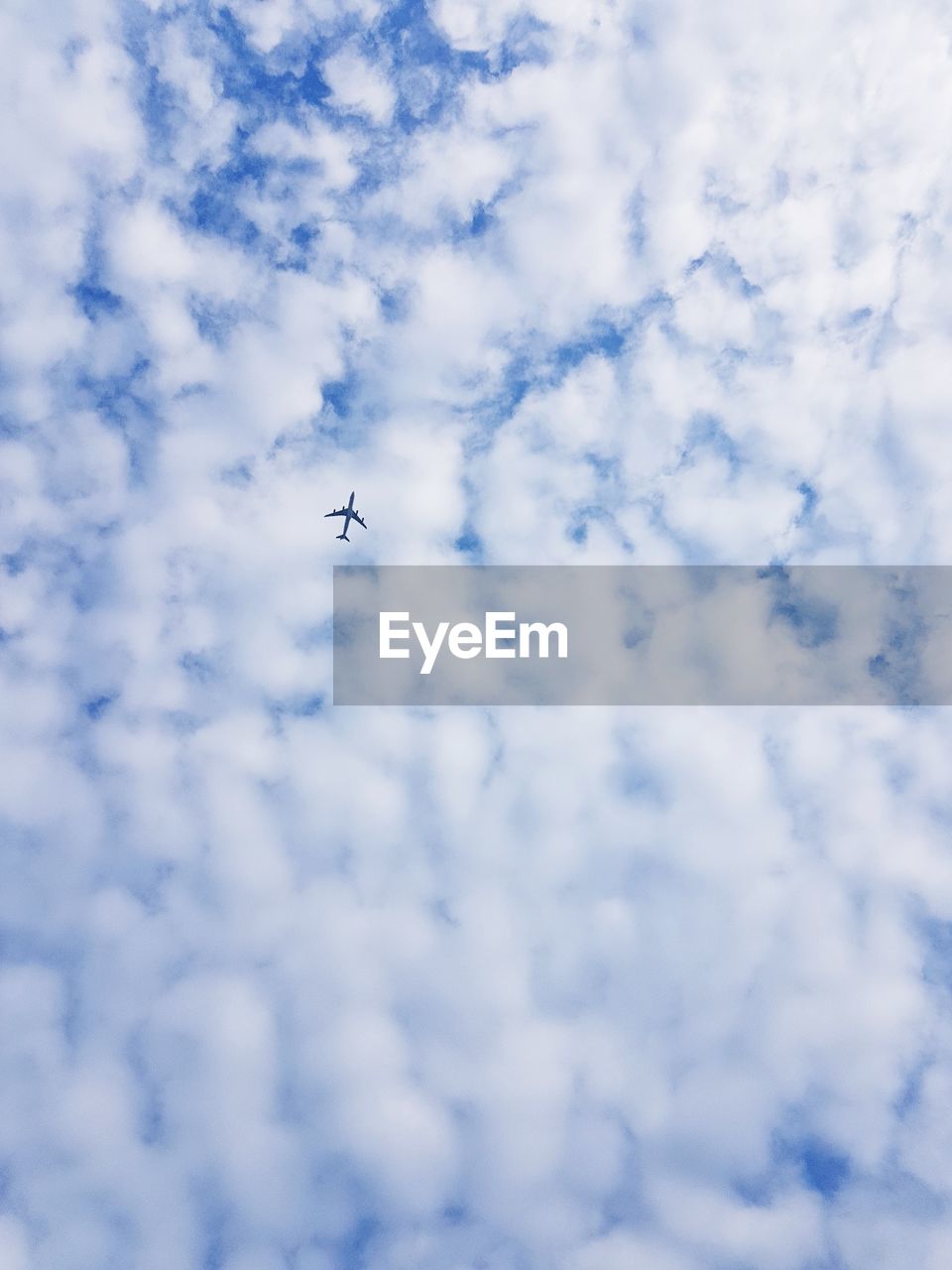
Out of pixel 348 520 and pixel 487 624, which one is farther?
pixel 348 520

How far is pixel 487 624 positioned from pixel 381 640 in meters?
11.4

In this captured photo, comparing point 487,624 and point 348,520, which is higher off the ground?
point 348,520

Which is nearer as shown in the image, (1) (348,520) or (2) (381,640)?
(2) (381,640)

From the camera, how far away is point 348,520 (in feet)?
393

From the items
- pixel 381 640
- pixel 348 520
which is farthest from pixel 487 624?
pixel 348 520

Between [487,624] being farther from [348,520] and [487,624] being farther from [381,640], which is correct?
[348,520]

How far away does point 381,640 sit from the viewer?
3081 inches

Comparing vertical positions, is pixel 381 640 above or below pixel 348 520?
below

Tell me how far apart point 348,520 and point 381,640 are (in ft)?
153

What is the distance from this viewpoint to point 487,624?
80.3m
